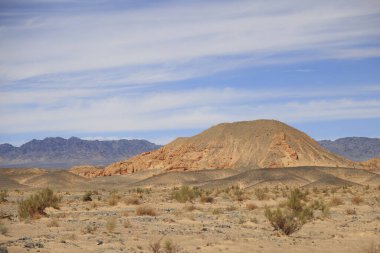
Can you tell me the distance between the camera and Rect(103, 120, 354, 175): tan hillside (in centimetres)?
9925

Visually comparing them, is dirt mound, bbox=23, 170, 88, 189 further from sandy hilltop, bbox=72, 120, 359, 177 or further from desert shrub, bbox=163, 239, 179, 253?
desert shrub, bbox=163, 239, 179, 253

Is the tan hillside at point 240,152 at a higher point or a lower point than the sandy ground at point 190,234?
higher

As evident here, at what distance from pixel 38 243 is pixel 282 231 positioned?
31.6 ft

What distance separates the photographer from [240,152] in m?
105

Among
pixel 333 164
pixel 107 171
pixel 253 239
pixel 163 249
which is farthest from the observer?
pixel 107 171

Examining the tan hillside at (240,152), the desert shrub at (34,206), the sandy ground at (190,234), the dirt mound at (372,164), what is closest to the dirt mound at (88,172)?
the tan hillside at (240,152)

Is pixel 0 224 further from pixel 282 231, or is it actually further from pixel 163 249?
pixel 282 231

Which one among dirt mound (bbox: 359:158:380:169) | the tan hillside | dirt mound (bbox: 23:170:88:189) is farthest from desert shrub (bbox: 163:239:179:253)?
dirt mound (bbox: 359:158:380:169)

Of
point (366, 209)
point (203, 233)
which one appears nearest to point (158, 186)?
point (366, 209)

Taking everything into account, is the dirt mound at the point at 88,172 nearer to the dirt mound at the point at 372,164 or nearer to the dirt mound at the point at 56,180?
the dirt mound at the point at 56,180

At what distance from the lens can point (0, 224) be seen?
73.2 feet

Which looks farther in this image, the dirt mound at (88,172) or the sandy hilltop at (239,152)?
the dirt mound at (88,172)

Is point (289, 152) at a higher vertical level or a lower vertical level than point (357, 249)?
higher

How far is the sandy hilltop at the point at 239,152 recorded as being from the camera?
325 ft
